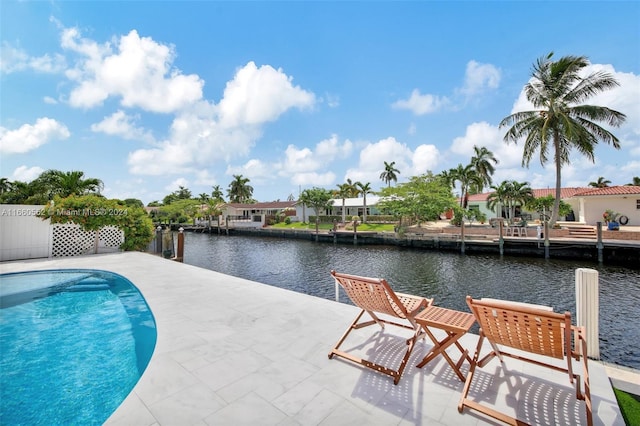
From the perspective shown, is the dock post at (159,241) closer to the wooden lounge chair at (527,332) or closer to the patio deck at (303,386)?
the patio deck at (303,386)

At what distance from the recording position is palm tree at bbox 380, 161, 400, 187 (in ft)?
159

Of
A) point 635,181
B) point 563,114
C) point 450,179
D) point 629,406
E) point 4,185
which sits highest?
point 563,114

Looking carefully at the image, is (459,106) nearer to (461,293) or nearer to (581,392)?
Result: (461,293)

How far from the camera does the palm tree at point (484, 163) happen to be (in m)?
37.3

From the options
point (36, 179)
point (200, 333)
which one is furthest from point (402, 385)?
point (36, 179)

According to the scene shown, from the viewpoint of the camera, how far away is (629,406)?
2.42m

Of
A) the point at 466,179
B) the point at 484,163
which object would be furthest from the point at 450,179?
the point at 484,163

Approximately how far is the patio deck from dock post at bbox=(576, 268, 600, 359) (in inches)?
12.4

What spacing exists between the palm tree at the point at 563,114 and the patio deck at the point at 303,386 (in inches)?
871

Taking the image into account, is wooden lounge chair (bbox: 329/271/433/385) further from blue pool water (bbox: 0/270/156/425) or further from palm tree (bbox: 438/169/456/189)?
palm tree (bbox: 438/169/456/189)

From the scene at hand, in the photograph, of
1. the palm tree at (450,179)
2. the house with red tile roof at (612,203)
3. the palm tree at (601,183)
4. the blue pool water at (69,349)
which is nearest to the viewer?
the blue pool water at (69,349)

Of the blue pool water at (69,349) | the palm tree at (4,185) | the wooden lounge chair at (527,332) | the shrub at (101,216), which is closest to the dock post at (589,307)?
the wooden lounge chair at (527,332)

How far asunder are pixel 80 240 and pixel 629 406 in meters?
16.0

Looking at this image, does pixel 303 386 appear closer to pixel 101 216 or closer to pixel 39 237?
pixel 101 216
